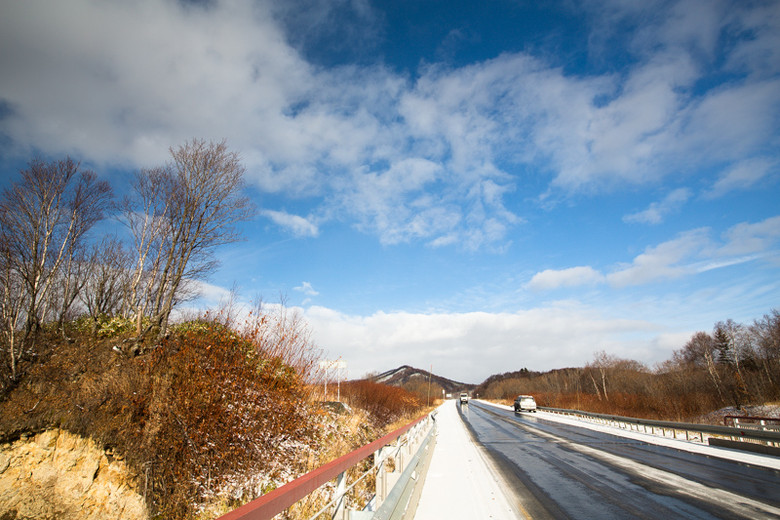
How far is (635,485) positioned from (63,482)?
12.0 metres

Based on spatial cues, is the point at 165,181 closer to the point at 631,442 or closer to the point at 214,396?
the point at 214,396

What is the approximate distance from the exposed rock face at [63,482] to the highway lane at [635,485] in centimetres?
856

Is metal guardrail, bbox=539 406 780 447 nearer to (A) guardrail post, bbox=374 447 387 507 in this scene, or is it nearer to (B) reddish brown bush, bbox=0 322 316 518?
(A) guardrail post, bbox=374 447 387 507

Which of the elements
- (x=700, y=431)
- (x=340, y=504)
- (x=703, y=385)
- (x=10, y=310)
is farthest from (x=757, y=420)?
(x=703, y=385)

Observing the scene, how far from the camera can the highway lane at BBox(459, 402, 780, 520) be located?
587cm

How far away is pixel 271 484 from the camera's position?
25.8 feet

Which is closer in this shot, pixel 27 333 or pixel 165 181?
pixel 27 333

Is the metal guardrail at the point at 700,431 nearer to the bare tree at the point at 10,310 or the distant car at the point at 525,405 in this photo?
the distant car at the point at 525,405

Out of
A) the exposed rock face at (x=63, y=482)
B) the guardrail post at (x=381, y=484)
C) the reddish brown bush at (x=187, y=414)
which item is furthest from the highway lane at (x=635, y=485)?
the exposed rock face at (x=63, y=482)

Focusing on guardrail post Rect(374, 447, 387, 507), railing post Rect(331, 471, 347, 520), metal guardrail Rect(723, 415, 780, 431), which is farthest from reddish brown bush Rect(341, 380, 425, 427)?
railing post Rect(331, 471, 347, 520)

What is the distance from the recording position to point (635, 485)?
7.50 meters

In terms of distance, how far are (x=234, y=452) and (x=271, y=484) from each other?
1.13 m

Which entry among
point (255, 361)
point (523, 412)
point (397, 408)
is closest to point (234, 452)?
point (255, 361)

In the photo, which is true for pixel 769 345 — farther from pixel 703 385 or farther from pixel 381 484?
pixel 381 484
